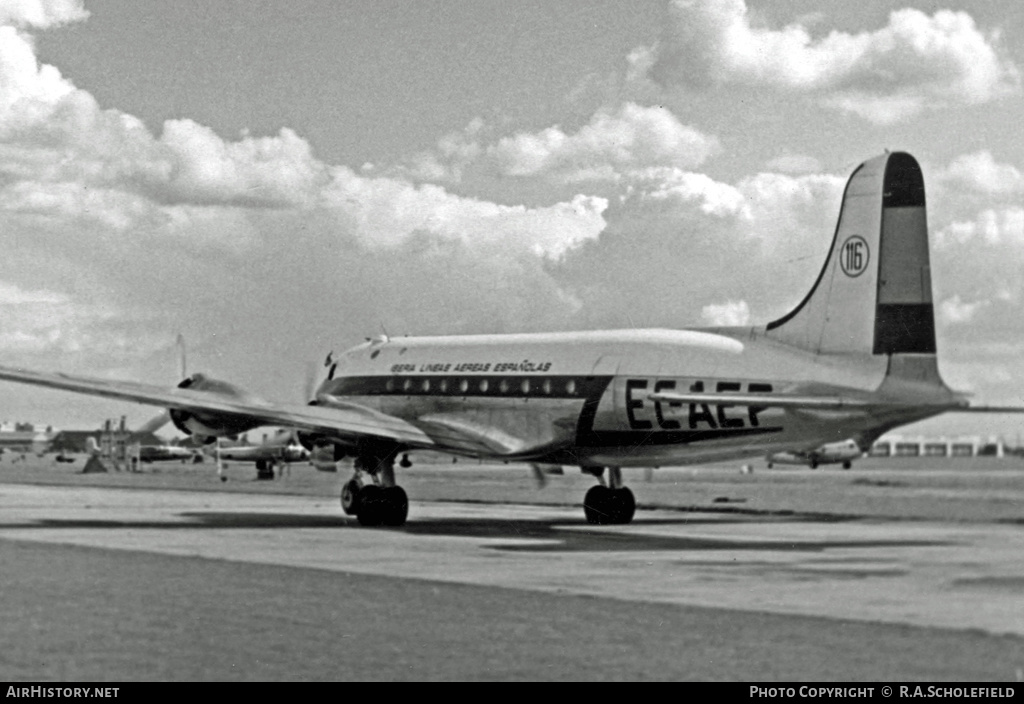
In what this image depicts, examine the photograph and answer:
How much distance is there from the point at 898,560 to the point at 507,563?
5877 mm

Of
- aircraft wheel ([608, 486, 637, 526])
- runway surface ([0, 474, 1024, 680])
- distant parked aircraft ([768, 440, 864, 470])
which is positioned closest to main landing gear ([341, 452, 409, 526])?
runway surface ([0, 474, 1024, 680])

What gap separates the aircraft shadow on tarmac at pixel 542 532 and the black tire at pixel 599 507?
44 centimetres

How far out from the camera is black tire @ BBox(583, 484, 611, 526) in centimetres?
3136

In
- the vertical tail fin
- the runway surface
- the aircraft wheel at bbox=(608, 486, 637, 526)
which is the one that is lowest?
the runway surface

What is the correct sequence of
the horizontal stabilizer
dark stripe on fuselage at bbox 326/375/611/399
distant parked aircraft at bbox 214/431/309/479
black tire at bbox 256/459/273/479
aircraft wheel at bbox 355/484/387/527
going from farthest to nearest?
distant parked aircraft at bbox 214/431/309/479, black tire at bbox 256/459/273/479, aircraft wheel at bbox 355/484/387/527, dark stripe on fuselage at bbox 326/375/611/399, the horizontal stabilizer

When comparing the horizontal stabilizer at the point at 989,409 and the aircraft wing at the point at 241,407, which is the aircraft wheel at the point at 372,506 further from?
the horizontal stabilizer at the point at 989,409

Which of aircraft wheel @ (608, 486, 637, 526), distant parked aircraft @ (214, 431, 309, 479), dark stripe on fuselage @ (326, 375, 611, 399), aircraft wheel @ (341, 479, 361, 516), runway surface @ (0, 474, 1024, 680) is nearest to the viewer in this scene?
runway surface @ (0, 474, 1024, 680)

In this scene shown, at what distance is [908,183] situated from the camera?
24562 millimetres

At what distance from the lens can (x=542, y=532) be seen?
92.4 ft

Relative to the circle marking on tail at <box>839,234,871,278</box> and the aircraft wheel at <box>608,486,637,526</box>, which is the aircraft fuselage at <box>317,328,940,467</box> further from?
the aircraft wheel at <box>608,486,637,526</box>

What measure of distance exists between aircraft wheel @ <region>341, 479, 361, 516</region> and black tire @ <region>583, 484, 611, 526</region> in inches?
207

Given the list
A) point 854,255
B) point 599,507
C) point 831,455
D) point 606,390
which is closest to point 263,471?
point 831,455

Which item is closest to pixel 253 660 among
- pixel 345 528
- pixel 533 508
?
pixel 345 528
